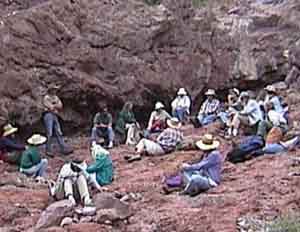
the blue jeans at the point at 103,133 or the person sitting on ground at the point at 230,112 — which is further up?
the person sitting on ground at the point at 230,112

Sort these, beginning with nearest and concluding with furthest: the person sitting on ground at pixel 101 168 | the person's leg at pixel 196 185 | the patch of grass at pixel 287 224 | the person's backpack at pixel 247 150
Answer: the patch of grass at pixel 287 224 < the person's leg at pixel 196 185 < the person sitting on ground at pixel 101 168 < the person's backpack at pixel 247 150

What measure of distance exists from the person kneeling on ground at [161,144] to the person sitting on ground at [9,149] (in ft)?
7.29

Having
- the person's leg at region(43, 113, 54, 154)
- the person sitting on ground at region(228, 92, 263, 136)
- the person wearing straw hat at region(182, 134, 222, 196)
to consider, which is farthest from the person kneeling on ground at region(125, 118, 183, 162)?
the person wearing straw hat at region(182, 134, 222, 196)

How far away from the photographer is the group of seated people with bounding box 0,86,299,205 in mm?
11406

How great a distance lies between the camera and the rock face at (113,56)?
711 inches

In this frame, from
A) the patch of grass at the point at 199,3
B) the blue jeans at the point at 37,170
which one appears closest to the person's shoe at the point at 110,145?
the blue jeans at the point at 37,170

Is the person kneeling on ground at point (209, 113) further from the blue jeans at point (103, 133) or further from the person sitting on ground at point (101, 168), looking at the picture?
the person sitting on ground at point (101, 168)

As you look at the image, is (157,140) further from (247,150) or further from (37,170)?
(37,170)

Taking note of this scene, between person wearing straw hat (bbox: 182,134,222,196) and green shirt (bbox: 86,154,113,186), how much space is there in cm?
151

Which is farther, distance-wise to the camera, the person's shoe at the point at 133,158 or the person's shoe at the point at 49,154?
the person's shoe at the point at 49,154

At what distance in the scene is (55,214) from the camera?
10188 mm

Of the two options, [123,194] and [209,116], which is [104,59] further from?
[123,194]

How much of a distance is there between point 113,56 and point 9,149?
5598 mm

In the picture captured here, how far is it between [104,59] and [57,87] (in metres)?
1.75
